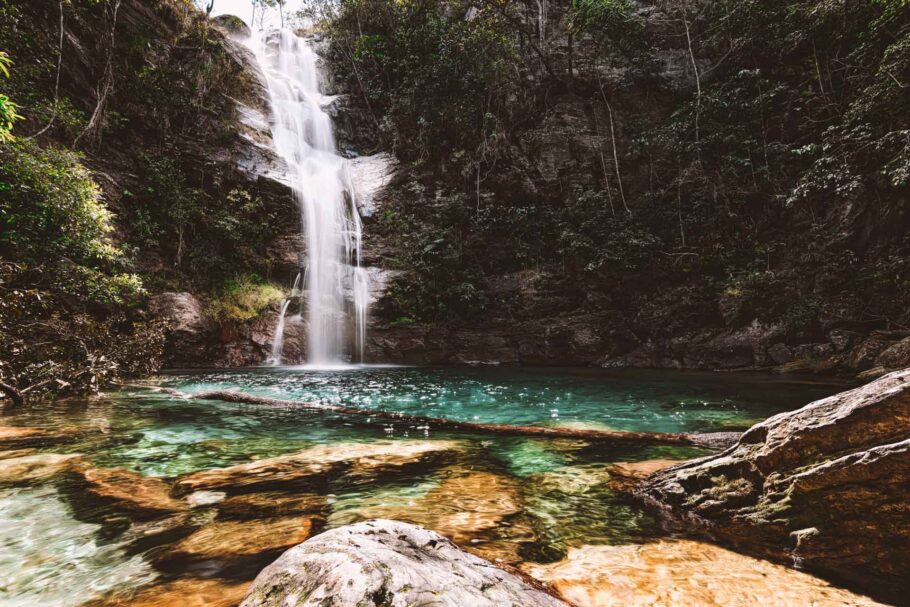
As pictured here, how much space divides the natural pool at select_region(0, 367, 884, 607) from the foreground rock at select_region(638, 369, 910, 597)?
536 millimetres

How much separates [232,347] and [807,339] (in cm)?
1830

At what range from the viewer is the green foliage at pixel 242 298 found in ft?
43.2

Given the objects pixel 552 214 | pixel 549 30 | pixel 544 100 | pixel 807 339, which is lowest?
pixel 807 339

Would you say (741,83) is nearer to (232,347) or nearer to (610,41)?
(610,41)

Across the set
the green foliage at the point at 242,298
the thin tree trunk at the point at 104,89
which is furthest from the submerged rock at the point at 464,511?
the thin tree trunk at the point at 104,89

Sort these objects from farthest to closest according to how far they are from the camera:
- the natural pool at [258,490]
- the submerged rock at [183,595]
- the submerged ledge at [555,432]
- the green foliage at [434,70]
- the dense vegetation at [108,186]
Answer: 1. the green foliage at [434,70]
2. the dense vegetation at [108,186]
3. the submerged ledge at [555,432]
4. the natural pool at [258,490]
5. the submerged rock at [183,595]

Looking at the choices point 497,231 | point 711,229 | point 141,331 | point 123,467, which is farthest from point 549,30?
point 123,467

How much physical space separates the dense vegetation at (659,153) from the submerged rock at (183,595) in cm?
1334

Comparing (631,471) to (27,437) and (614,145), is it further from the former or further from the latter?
(614,145)

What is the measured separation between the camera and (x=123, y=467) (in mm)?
Result: 3396

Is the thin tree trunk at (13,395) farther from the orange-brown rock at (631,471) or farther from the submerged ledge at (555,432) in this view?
the orange-brown rock at (631,471)

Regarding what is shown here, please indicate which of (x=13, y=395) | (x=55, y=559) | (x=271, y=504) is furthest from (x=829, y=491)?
(x=13, y=395)

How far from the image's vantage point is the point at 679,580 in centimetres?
184

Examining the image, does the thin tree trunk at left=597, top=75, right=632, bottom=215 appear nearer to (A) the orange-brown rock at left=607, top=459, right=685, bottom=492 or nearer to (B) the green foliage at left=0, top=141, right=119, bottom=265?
(A) the orange-brown rock at left=607, top=459, right=685, bottom=492
